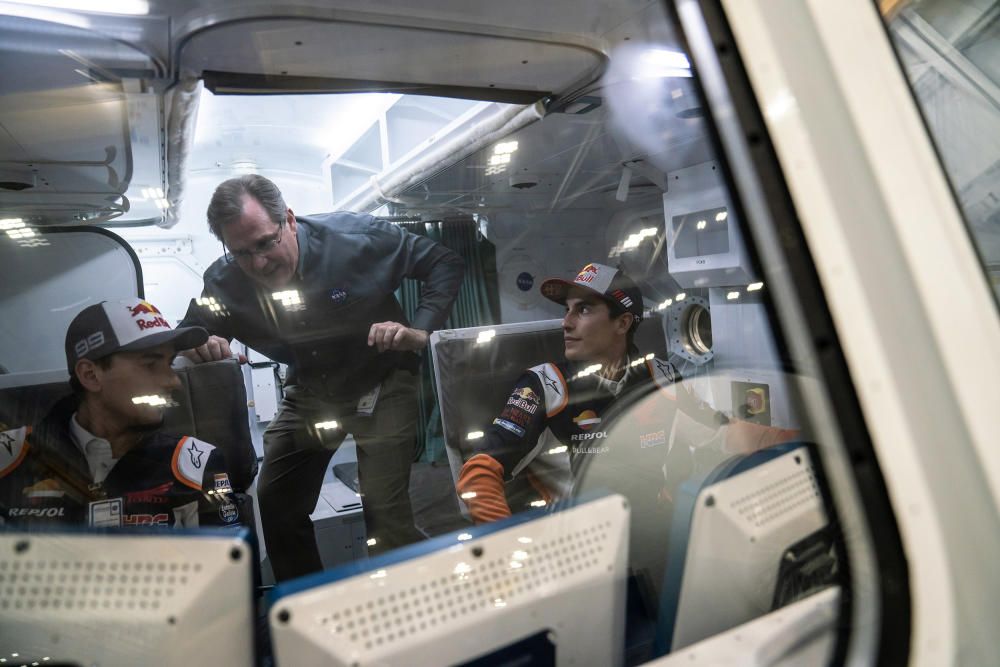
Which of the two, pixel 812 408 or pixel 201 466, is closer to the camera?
pixel 812 408

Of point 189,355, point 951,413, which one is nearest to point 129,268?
point 189,355

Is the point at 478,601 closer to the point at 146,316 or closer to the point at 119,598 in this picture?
the point at 119,598

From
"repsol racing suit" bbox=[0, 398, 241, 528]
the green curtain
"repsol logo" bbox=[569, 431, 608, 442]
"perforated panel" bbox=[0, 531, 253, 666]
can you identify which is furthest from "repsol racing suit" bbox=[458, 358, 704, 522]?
"perforated panel" bbox=[0, 531, 253, 666]

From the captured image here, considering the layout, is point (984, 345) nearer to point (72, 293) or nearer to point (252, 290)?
point (252, 290)

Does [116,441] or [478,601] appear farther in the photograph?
[116,441]

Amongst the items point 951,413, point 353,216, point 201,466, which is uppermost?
point 353,216

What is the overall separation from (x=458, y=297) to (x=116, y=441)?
1.26 metres

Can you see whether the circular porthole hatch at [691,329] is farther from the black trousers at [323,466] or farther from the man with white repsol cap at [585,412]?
the black trousers at [323,466]

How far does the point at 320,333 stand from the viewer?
1.96 metres

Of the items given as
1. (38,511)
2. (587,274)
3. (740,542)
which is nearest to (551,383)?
(587,274)

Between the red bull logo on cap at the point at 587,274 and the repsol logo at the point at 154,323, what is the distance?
150 centimetres

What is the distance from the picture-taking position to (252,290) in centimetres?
178

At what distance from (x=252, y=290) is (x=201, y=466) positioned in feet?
1.74

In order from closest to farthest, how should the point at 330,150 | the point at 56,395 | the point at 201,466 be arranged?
the point at 56,395 → the point at 201,466 → the point at 330,150
